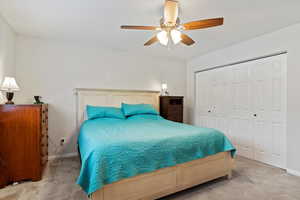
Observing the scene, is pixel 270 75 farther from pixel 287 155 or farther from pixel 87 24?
pixel 87 24

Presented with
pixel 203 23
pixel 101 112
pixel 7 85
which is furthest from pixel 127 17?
pixel 7 85

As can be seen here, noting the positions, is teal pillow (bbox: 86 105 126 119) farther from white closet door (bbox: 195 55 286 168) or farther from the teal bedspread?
white closet door (bbox: 195 55 286 168)

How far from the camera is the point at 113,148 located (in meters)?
1.58

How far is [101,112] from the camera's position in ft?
10.5

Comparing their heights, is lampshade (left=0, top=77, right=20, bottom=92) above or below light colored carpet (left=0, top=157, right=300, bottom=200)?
above

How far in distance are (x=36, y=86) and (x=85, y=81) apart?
90 centimetres

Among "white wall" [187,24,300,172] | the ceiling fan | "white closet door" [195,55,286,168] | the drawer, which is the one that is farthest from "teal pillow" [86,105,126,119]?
"white wall" [187,24,300,172]

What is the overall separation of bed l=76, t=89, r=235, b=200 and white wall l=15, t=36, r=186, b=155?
67.1 inches

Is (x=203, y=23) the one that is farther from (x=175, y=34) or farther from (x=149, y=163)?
(x=149, y=163)

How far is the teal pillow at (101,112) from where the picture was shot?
317 centimetres

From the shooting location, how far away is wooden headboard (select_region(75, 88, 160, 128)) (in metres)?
3.39

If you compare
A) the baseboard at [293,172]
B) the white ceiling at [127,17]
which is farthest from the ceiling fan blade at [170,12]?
the baseboard at [293,172]

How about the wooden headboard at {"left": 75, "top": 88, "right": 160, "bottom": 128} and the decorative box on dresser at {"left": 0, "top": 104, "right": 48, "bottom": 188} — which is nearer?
the decorative box on dresser at {"left": 0, "top": 104, "right": 48, "bottom": 188}

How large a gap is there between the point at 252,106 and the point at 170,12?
2.59 metres
